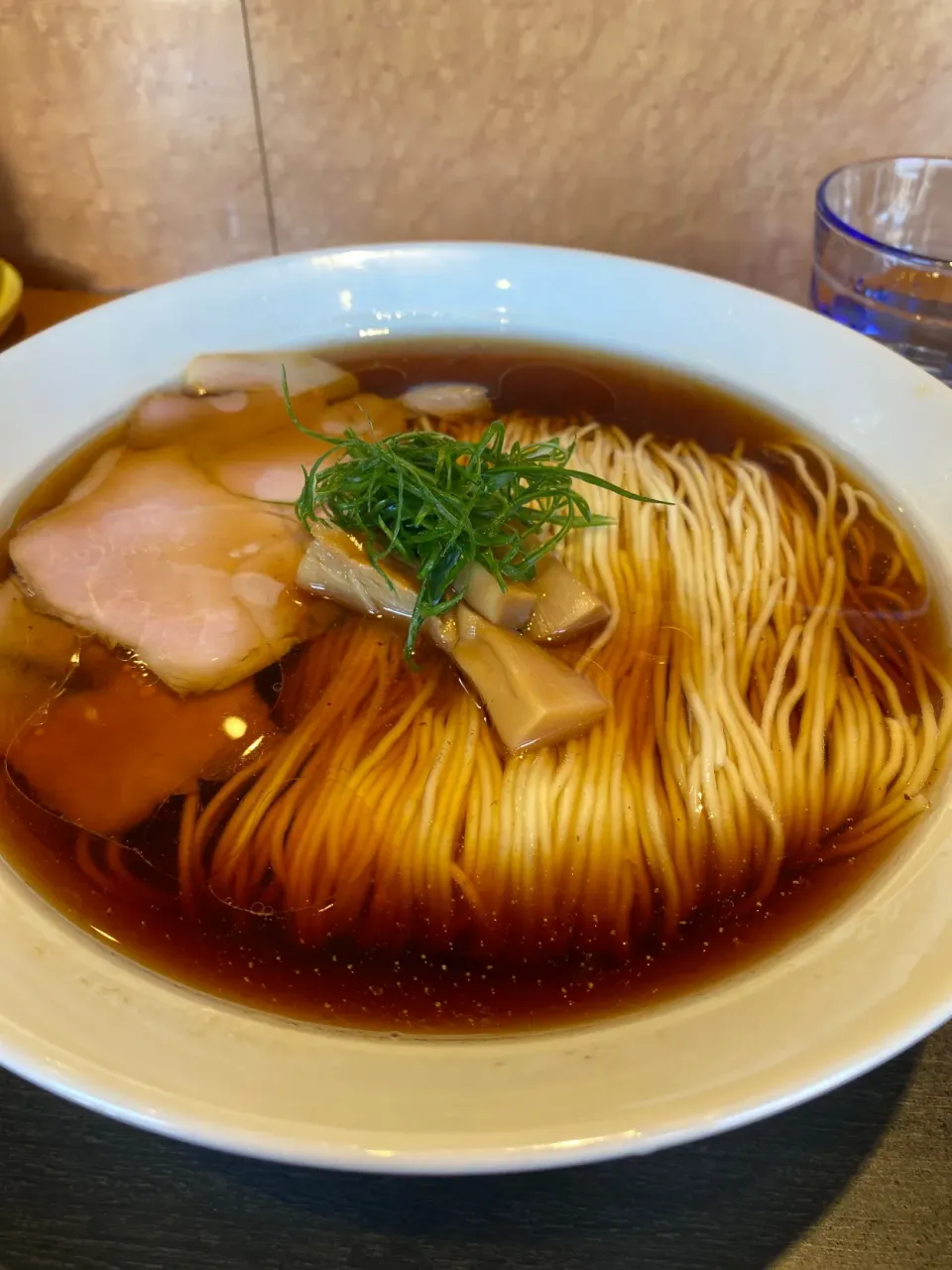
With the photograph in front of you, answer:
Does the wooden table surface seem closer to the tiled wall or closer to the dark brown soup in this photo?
the dark brown soup

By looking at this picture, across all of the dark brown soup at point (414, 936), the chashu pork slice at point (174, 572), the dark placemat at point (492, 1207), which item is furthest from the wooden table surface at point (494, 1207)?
the chashu pork slice at point (174, 572)

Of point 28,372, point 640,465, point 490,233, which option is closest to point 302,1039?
point 640,465

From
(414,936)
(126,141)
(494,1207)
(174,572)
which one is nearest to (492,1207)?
(494,1207)

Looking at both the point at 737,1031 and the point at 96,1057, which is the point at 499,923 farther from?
the point at 96,1057

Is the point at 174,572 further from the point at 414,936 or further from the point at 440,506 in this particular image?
the point at 414,936

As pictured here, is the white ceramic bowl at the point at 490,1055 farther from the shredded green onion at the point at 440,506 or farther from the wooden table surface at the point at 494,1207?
the shredded green onion at the point at 440,506
